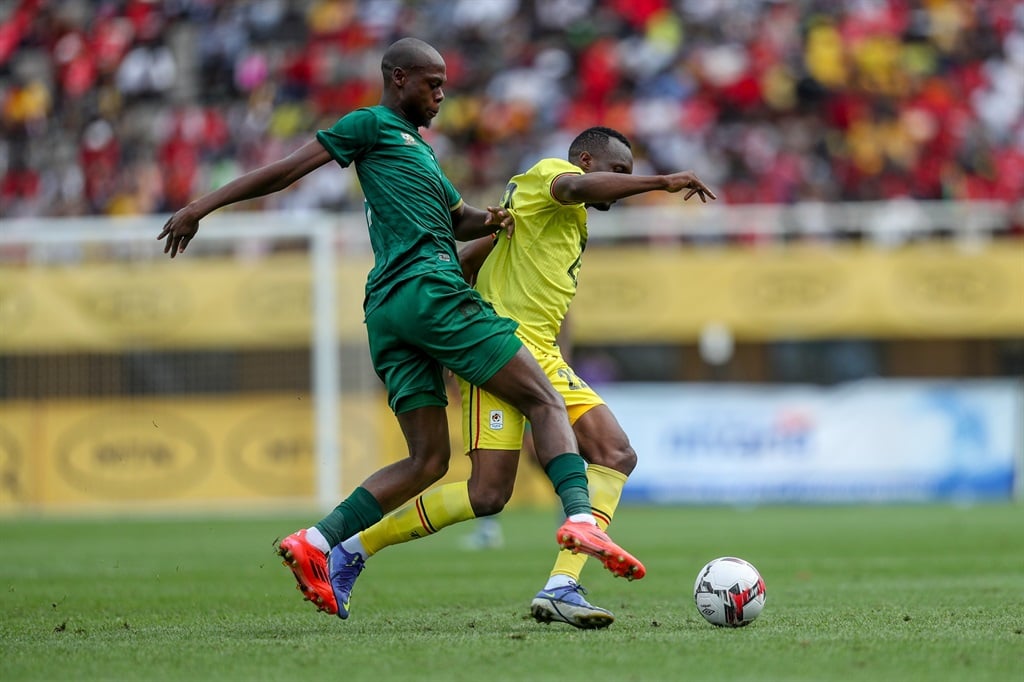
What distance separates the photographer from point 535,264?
22.4 feet

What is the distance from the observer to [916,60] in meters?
22.0

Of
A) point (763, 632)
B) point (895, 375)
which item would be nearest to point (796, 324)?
point (895, 375)

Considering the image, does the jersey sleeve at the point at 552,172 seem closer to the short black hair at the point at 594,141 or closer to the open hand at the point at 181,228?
the short black hair at the point at 594,141

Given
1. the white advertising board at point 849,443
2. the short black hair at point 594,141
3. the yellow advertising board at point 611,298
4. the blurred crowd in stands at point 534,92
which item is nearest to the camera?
the short black hair at point 594,141

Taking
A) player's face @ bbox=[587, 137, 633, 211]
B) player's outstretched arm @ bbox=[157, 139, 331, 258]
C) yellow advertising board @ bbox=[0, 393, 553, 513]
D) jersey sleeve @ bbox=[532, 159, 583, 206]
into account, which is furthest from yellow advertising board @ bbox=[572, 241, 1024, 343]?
player's outstretched arm @ bbox=[157, 139, 331, 258]

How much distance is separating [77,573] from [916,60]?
50.7 ft

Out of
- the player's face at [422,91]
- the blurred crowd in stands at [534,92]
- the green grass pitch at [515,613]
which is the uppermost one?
the blurred crowd in stands at [534,92]

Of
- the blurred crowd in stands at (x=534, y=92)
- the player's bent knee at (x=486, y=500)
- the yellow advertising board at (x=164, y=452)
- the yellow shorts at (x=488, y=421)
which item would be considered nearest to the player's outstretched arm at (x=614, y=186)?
the yellow shorts at (x=488, y=421)

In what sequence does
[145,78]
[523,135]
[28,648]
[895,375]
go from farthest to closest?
[145,78], [523,135], [895,375], [28,648]

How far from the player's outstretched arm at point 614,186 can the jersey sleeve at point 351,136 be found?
800 millimetres

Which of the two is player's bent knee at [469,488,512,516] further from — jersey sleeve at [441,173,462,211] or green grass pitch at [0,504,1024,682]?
jersey sleeve at [441,173,462,211]

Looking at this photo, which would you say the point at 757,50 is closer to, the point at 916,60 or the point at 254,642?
the point at 916,60

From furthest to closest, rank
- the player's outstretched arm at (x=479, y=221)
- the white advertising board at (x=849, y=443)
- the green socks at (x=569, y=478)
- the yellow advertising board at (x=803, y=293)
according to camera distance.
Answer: the yellow advertising board at (x=803, y=293) < the white advertising board at (x=849, y=443) < the player's outstretched arm at (x=479, y=221) < the green socks at (x=569, y=478)

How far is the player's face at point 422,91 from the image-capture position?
21.1ft
